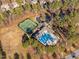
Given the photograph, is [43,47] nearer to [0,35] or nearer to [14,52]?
[14,52]

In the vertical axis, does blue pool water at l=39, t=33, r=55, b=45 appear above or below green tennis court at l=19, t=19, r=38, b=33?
below

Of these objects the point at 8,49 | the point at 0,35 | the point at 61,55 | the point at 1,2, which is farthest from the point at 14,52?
the point at 1,2

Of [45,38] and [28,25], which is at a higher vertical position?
[28,25]

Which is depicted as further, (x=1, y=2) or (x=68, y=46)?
(x=1, y=2)

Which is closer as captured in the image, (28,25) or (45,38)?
(45,38)

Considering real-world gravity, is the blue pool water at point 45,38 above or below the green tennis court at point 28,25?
below

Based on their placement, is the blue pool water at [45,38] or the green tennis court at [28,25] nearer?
the blue pool water at [45,38]

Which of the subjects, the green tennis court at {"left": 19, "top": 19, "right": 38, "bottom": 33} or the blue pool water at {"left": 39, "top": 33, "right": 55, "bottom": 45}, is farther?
the green tennis court at {"left": 19, "top": 19, "right": 38, "bottom": 33}

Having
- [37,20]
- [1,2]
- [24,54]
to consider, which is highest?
[1,2]
